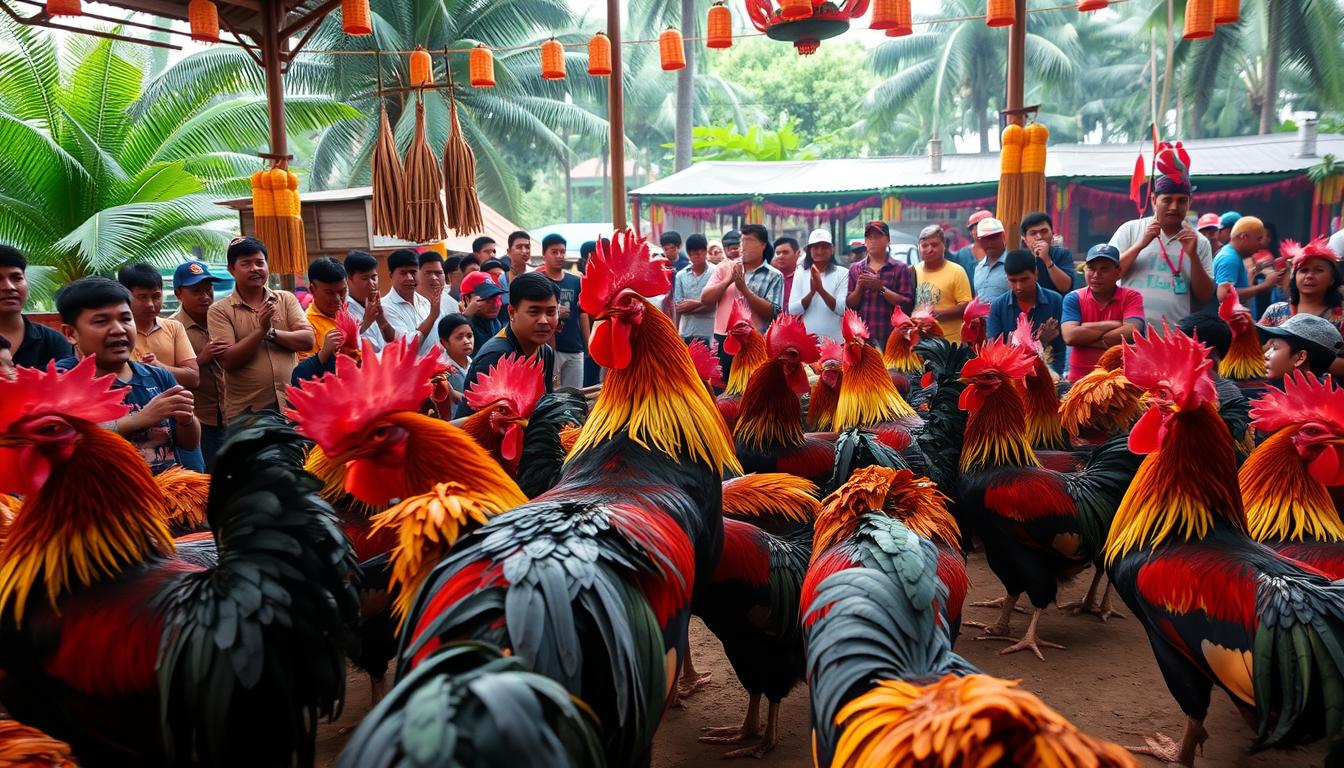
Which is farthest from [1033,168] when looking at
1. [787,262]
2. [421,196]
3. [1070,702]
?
[421,196]

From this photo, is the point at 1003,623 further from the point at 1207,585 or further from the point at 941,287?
the point at 941,287

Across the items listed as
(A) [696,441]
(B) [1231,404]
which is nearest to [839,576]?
(A) [696,441]

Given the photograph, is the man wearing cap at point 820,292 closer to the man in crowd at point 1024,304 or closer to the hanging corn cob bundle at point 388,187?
the man in crowd at point 1024,304

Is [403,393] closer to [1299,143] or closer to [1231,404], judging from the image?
[1231,404]

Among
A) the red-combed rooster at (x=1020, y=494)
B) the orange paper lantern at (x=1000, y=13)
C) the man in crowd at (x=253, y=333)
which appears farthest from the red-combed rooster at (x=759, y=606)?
the orange paper lantern at (x=1000, y=13)

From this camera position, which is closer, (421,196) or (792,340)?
(792,340)

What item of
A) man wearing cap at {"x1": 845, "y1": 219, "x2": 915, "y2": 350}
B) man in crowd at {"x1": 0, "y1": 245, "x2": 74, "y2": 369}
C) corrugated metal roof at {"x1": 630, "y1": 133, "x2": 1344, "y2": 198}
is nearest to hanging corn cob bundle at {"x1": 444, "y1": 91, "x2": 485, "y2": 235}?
man wearing cap at {"x1": 845, "y1": 219, "x2": 915, "y2": 350}

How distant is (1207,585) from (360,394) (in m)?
2.94

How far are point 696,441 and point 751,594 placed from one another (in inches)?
31.6

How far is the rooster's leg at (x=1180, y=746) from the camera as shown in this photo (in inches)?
127

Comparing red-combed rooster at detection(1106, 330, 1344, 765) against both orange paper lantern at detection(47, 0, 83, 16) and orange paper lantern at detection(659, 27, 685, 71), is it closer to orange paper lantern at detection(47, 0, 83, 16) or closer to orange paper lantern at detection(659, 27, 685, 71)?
orange paper lantern at detection(47, 0, 83, 16)

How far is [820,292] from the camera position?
7734mm

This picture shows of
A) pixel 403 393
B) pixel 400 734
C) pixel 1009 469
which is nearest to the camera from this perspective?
pixel 400 734

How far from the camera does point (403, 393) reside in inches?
103
